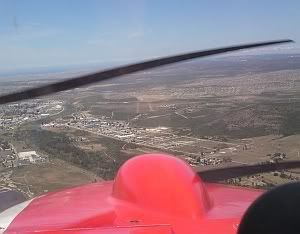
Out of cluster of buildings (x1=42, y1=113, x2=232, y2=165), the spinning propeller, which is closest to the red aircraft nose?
the spinning propeller

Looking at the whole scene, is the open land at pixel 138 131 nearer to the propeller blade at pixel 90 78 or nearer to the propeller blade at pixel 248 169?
the propeller blade at pixel 248 169

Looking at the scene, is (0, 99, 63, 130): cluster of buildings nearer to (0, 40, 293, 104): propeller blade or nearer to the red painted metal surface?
the red painted metal surface

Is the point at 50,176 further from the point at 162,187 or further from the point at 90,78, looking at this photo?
the point at 90,78

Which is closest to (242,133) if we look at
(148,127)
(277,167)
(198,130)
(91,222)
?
(198,130)

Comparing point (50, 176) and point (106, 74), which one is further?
point (50, 176)

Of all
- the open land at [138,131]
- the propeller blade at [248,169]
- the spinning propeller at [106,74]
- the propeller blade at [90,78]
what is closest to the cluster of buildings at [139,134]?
the open land at [138,131]

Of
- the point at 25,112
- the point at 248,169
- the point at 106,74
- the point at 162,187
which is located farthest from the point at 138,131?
the point at 106,74
